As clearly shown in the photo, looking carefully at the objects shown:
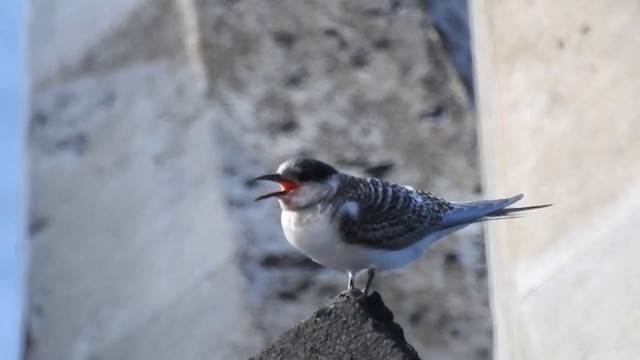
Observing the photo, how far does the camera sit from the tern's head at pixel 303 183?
4.63 metres

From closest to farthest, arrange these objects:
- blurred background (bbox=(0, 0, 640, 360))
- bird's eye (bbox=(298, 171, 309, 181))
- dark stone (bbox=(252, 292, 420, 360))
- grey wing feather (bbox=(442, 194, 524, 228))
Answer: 1. dark stone (bbox=(252, 292, 420, 360))
2. bird's eye (bbox=(298, 171, 309, 181))
3. grey wing feather (bbox=(442, 194, 524, 228))
4. blurred background (bbox=(0, 0, 640, 360))

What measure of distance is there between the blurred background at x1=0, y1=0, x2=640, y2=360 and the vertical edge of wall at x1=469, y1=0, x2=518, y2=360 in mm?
19

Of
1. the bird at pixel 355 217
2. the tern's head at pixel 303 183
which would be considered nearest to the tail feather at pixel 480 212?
the bird at pixel 355 217

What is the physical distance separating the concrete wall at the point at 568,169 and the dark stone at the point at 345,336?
1754mm

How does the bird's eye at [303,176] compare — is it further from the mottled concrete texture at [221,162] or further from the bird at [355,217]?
the mottled concrete texture at [221,162]

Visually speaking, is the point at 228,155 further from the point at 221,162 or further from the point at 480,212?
the point at 480,212

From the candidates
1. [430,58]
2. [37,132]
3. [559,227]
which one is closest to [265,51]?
[430,58]

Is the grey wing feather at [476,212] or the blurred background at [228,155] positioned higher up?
the grey wing feather at [476,212]

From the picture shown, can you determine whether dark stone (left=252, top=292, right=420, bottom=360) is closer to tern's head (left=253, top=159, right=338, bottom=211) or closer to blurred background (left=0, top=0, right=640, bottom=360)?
tern's head (left=253, top=159, right=338, bottom=211)

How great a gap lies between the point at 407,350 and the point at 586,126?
227cm

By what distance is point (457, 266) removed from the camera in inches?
276

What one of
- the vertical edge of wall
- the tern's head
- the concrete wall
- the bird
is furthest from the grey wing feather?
the tern's head

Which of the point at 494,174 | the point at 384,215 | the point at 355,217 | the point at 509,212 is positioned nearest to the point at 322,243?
the point at 355,217

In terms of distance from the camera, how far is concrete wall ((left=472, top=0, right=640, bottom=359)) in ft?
16.1
